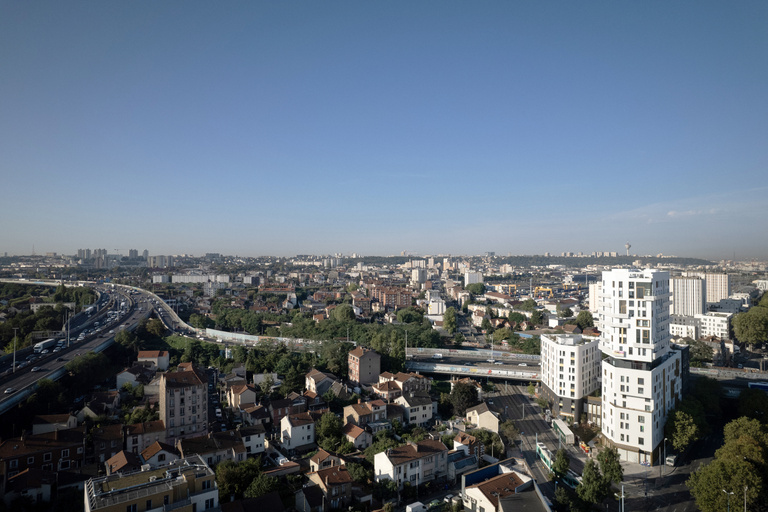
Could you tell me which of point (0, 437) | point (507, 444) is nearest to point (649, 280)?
point (507, 444)

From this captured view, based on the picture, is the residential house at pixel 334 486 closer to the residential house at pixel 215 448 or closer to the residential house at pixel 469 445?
the residential house at pixel 215 448

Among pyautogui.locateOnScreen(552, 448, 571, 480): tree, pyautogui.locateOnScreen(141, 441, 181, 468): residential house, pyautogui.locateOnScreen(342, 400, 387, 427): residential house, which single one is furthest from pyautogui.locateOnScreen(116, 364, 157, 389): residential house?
pyautogui.locateOnScreen(552, 448, 571, 480): tree

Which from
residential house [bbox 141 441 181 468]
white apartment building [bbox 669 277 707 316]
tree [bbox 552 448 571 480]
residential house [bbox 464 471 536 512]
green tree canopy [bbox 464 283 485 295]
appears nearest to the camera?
residential house [bbox 464 471 536 512]

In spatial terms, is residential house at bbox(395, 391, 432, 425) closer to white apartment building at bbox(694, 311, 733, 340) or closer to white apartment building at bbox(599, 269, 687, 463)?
white apartment building at bbox(599, 269, 687, 463)

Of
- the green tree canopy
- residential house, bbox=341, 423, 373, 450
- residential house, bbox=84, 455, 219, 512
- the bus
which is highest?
residential house, bbox=84, 455, 219, 512

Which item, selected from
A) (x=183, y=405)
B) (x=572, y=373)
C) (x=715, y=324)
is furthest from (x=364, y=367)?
(x=715, y=324)
